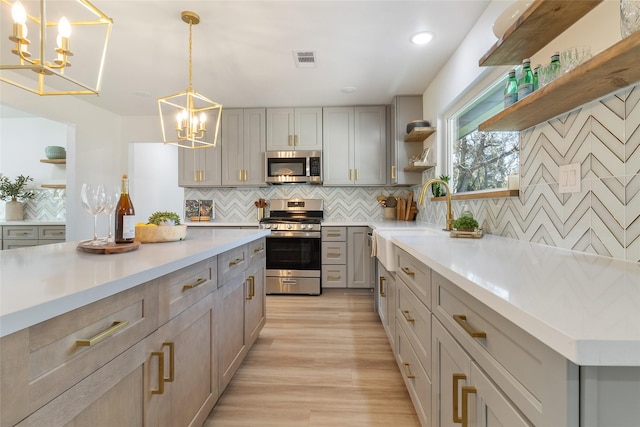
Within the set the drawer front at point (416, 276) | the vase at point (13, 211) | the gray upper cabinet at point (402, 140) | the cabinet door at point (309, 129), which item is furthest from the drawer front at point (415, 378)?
the vase at point (13, 211)

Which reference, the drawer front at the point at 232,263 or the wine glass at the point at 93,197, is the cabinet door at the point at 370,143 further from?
the wine glass at the point at 93,197

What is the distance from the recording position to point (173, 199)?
5.84m

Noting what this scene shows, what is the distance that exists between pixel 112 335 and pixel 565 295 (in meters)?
1.11

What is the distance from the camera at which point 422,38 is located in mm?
2447

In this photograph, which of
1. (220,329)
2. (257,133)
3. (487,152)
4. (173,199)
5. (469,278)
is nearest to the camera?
(469,278)

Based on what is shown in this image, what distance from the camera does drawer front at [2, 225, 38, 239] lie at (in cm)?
405

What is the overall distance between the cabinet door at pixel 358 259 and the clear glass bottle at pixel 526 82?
266 cm

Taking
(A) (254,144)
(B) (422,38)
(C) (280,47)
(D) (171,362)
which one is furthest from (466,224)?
(A) (254,144)

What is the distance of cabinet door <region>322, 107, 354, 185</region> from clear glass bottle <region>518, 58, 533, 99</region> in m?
2.81

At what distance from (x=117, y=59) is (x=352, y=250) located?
10.4ft

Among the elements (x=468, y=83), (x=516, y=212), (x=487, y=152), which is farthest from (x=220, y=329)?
(x=468, y=83)

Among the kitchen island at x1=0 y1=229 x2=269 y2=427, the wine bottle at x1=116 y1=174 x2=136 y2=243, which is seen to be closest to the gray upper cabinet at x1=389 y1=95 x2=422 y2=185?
the kitchen island at x1=0 y1=229 x2=269 y2=427

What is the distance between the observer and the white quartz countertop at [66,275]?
0.58 m

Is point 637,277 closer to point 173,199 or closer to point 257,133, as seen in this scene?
point 257,133
